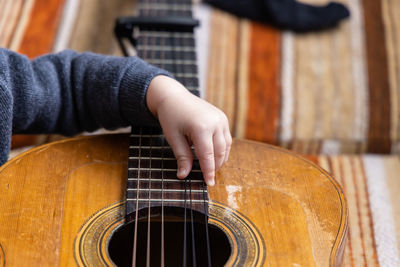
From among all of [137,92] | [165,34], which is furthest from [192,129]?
[165,34]

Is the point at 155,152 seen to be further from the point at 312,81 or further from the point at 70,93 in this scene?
the point at 312,81

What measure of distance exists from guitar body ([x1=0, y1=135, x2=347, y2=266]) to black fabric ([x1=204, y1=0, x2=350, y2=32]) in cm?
58

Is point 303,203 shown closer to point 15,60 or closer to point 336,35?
point 15,60

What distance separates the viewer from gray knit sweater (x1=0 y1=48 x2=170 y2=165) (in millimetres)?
783

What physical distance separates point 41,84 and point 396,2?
1.00m

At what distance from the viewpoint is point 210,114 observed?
2.28 feet

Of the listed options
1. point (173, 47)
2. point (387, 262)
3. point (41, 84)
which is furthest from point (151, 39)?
point (387, 262)

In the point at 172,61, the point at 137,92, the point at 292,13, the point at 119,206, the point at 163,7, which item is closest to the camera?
the point at 119,206

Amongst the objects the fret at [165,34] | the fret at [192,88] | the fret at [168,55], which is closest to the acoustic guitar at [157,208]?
the fret at [192,88]

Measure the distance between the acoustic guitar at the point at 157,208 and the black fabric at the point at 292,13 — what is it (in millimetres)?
578

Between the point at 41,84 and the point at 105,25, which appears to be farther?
the point at 105,25

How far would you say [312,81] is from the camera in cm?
114

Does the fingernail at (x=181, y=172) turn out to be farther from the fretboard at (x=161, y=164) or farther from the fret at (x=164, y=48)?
the fret at (x=164, y=48)

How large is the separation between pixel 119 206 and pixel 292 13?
2.68 feet
